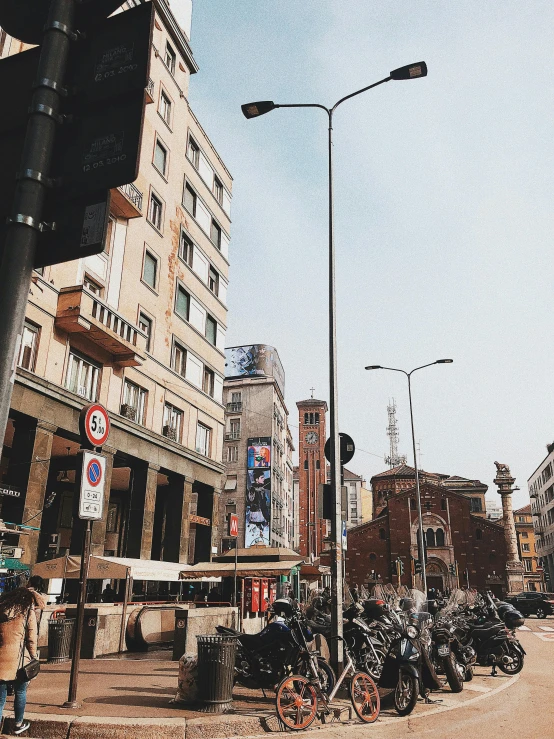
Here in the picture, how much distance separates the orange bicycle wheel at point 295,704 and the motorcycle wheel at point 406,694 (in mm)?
1676

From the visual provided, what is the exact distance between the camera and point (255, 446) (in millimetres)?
62438

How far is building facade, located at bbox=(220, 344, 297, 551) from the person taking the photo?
194 ft

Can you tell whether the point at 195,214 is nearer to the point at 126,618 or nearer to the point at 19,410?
the point at 19,410

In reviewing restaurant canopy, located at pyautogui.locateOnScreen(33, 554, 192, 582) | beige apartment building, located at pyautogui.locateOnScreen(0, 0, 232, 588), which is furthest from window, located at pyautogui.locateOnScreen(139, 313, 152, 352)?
restaurant canopy, located at pyautogui.locateOnScreen(33, 554, 192, 582)

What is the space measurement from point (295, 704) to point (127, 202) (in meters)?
19.0

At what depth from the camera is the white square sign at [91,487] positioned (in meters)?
Result: 7.51

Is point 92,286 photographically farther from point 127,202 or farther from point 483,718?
point 483,718

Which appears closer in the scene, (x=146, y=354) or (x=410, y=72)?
(x=410, y=72)

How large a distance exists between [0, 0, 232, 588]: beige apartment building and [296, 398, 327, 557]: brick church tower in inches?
2387

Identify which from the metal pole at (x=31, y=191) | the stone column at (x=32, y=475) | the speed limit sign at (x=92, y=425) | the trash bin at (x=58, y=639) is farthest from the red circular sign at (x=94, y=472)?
the stone column at (x=32, y=475)

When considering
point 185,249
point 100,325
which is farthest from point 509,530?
point 100,325

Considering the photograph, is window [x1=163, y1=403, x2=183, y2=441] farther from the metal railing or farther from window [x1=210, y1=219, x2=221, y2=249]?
window [x1=210, y1=219, x2=221, y2=249]

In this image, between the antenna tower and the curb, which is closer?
the curb

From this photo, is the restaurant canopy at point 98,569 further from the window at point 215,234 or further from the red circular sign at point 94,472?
the window at point 215,234
